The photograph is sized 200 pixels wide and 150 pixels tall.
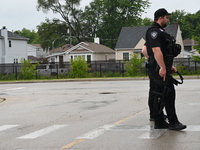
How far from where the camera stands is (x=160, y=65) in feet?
23.9

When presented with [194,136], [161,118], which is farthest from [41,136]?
[194,136]

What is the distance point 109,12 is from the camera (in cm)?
7781

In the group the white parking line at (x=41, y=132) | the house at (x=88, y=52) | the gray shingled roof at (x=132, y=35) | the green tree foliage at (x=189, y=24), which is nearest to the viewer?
the white parking line at (x=41, y=132)

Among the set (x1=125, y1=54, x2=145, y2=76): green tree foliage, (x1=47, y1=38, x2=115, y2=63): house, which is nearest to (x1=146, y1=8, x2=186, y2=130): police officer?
(x1=125, y1=54, x2=145, y2=76): green tree foliage

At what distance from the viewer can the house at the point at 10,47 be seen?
205 ft

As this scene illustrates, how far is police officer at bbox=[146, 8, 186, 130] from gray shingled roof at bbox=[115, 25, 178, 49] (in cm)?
5139

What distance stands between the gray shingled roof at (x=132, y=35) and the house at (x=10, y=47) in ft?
51.5

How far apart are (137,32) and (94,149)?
55.0m

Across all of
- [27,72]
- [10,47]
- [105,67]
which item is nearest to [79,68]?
[105,67]

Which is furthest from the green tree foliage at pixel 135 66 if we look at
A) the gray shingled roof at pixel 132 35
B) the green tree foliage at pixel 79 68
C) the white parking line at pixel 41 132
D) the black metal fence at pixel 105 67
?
the white parking line at pixel 41 132

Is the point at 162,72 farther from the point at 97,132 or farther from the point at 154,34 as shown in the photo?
the point at 97,132

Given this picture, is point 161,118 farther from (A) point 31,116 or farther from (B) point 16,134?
(A) point 31,116

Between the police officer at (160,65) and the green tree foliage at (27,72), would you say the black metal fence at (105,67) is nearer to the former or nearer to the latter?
the green tree foliage at (27,72)

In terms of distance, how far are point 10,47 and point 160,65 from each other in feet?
191
